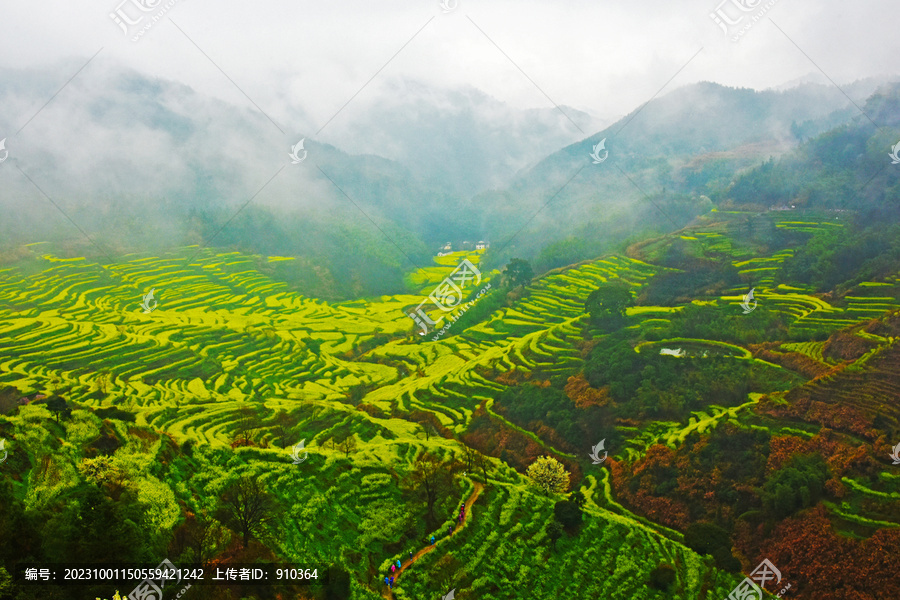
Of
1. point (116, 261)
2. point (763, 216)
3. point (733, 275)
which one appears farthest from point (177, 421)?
point (763, 216)

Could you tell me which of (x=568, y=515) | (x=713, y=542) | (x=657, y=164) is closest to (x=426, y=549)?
(x=568, y=515)

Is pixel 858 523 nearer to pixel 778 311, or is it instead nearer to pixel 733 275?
pixel 778 311

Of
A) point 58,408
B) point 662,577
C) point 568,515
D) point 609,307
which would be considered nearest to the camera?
point 662,577

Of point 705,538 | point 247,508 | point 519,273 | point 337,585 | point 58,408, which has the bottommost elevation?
point 705,538

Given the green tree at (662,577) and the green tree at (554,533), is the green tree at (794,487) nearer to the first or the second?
the green tree at (662,577)

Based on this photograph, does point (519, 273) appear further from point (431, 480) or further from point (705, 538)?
point (705, 538)

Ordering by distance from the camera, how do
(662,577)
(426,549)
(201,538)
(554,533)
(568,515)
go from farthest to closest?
(568,515)
(554,533)
(426,549)
(662,577)
(201,538)

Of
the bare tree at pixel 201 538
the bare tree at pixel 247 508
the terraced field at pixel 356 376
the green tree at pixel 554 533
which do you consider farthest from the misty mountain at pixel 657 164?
the bare tree at pixel 201 538
